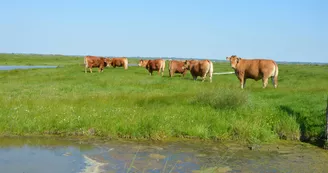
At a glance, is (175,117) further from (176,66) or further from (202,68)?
(176,66)

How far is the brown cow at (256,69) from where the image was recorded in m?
20.5

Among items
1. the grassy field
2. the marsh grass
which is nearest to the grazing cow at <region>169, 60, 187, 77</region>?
the grassy field

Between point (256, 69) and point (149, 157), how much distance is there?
43.1ft

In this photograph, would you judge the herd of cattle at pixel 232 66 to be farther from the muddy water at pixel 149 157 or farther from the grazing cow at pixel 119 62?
the muddy water at pixel 149 157

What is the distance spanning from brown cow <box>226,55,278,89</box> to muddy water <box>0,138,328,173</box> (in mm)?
9611

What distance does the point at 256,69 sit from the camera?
68.9 ft

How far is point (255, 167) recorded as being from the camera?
8.84m

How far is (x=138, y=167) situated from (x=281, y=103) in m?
7.85

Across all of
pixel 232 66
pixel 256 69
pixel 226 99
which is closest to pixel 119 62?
pixel 232 66

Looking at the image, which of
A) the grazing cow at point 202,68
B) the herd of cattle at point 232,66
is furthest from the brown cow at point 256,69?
the grazing cow at point 202,68

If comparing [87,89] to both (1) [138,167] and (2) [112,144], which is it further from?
(1) [138,167]

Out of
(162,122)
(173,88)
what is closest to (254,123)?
(162,122)

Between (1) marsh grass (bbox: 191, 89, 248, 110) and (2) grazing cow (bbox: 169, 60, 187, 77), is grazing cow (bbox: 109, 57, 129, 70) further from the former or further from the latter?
(1) marsh grass (bbox: 191, 89, 248, 110)

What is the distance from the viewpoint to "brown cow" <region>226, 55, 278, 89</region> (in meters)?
20.5
